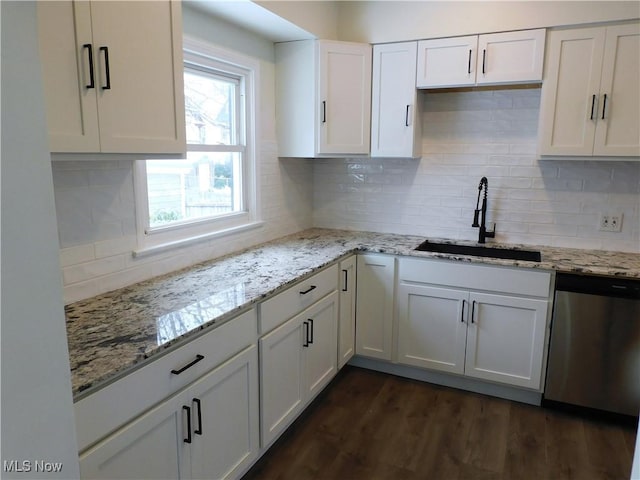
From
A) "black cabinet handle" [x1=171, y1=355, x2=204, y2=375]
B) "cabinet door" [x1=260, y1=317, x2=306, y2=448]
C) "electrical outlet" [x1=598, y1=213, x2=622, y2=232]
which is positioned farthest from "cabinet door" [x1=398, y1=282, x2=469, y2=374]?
"black cabinet handle" [x1=171, y1=355, x2=204, y2=375]

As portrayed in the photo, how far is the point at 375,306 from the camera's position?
2926 millimetres

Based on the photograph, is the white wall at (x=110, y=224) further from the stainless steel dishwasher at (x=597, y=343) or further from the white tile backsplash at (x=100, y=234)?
the stainless steel dishwasher at (x=597, y=343)

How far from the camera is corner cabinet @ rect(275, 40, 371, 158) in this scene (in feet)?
9.45

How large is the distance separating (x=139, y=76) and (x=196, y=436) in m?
1.30

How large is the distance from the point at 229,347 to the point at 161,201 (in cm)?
92

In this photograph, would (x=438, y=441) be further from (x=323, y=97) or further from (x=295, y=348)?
(x=323, y=97)

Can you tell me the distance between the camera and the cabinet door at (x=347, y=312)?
2.77m

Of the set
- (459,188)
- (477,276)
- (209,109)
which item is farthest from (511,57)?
(209,109)

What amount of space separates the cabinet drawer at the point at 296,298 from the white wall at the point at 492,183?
977 mm

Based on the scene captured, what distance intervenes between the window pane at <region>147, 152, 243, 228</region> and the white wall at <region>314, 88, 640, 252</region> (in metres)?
0.98

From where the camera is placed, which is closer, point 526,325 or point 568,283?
point 568,283

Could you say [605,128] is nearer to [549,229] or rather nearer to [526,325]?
[549,229]

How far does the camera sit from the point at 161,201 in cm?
224

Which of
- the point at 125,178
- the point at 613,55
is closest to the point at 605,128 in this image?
the point at 613,55
